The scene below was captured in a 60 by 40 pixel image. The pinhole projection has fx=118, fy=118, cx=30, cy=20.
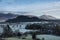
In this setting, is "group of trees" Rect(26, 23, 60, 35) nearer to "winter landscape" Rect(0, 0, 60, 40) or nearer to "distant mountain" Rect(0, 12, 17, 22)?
"winter landscape" Rect(0, 0, 60, 40)

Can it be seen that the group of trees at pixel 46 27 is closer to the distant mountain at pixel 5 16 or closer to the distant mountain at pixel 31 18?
the distant mountain at pixel 31 18

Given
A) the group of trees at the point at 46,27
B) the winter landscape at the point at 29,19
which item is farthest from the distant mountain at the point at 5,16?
the group of trees at the point at 46,27

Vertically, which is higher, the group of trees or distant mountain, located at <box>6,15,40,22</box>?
distant mountain, located at <box>6,15,40,22</box>

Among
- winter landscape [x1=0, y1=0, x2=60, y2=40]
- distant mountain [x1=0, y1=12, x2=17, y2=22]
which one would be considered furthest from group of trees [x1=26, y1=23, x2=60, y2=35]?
distant mountain [x1=0, y1=12, x2=17, y2=22]

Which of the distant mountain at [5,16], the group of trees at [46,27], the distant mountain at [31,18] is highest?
the distant mountain at [5,16]

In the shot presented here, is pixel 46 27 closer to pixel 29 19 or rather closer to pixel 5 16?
pixel 29 19

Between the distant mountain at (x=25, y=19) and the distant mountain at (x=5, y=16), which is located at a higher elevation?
the distant mountain at (x=5, y=16)

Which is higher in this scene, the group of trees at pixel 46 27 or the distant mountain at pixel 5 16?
the distant mountain at pixel 5 16

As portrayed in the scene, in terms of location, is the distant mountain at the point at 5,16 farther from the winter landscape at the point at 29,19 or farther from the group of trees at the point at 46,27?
the group of trees at the point at 46,27

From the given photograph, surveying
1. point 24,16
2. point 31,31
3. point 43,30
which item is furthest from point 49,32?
point 24,16
